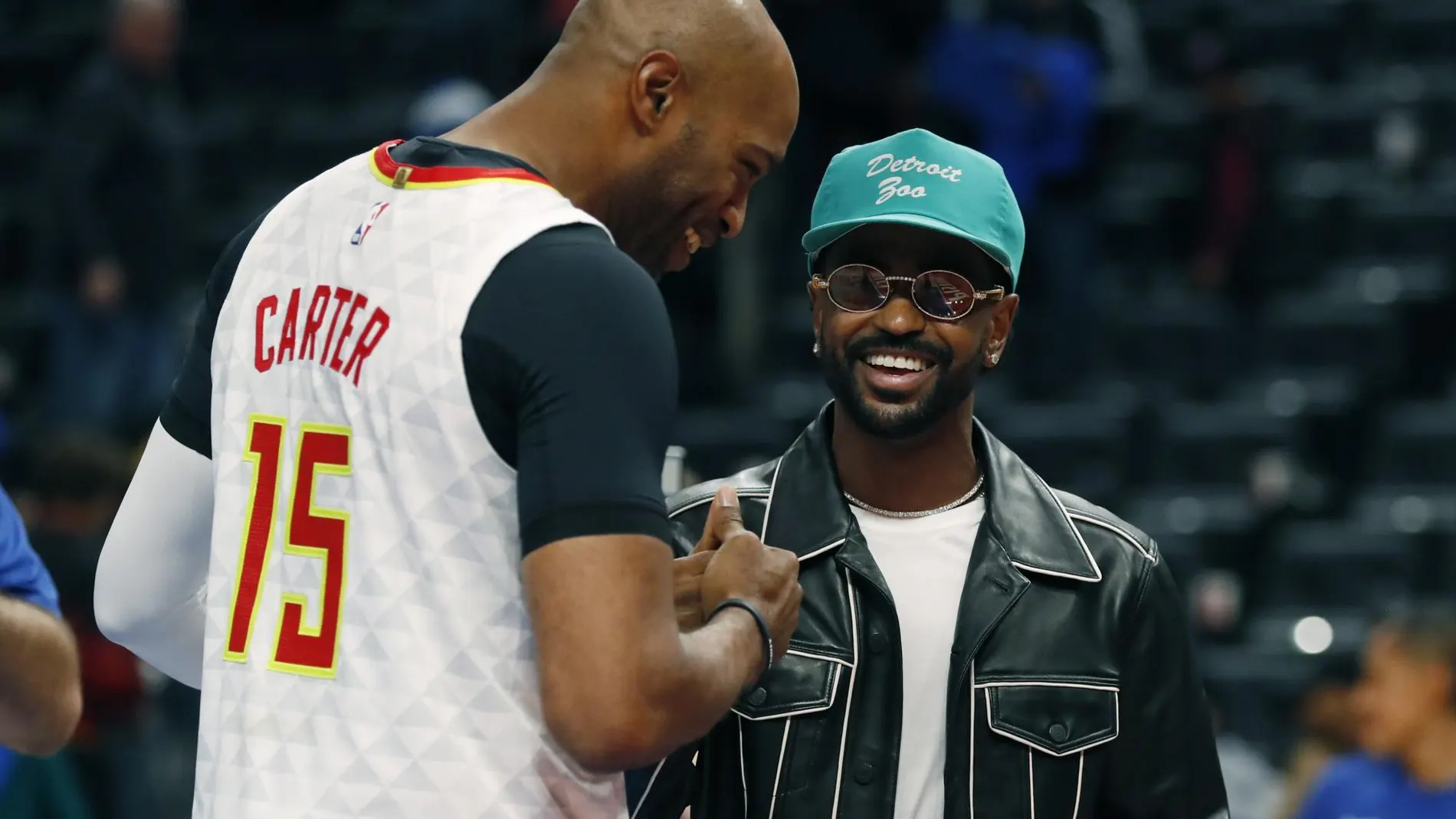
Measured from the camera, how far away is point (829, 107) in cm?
1041

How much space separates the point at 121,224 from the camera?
9781mm

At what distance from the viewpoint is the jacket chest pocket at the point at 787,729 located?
127 inches

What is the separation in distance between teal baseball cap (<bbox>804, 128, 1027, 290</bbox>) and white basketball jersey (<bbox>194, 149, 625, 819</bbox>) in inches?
33.8

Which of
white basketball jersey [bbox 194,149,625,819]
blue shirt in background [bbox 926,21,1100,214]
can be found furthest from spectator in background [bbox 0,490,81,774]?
blue shirt in background [bbox 926,21,1100,214]

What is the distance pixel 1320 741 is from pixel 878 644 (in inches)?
161

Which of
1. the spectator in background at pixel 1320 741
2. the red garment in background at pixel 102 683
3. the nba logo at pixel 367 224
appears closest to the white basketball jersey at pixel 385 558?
the nba logo at pixel 367 224

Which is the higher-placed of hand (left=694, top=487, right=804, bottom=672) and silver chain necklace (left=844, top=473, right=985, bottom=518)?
silver chain necklace (left=844, top=473, right=985, bottom=518)

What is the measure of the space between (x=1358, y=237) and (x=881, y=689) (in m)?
8.42

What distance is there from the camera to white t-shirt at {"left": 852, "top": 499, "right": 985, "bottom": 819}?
3.24 m

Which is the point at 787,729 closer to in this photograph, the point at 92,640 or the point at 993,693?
the point at 993,693

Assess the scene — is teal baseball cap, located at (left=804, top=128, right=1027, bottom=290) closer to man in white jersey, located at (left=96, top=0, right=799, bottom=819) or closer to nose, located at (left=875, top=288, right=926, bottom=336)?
nose, located at (left=875, top=288, right=926, bottom=336)

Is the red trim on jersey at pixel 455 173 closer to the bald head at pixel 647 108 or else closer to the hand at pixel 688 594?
the bald head at pixel 647 108

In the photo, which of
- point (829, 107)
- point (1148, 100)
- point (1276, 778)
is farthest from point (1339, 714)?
point (1148, 100)

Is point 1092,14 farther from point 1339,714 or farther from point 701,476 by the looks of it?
point 1339,714
